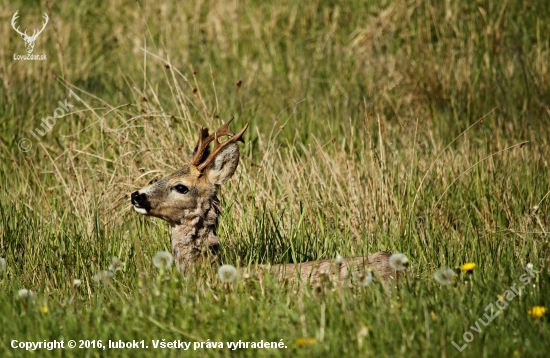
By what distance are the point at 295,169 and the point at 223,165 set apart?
3.16ft

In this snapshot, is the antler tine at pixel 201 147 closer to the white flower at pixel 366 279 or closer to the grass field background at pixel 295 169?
the grass field background at pixel 295 169

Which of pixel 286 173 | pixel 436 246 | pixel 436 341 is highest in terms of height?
pixel 286 173

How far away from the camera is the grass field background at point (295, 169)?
421 centimetres

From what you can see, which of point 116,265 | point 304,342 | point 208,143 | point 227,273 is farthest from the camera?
point 208,143

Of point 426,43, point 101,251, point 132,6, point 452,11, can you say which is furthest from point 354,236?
point 132,6

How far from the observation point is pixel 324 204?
628 centimetres

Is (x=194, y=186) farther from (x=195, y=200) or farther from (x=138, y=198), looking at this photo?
(x=138, y=198)

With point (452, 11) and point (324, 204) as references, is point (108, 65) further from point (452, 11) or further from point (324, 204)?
point (324, 204)

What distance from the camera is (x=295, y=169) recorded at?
645 centimetres

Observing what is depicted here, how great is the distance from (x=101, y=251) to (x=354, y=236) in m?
1.65

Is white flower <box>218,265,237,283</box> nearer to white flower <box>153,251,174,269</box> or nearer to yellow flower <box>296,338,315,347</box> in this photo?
white flower <box>153,251,174,269</box>

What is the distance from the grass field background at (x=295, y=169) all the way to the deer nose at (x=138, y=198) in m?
0.31

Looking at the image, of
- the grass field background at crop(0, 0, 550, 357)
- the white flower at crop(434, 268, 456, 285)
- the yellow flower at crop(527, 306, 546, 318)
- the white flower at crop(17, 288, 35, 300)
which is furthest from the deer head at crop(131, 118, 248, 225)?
the yellow flower at crop(527, 306, 546, 318)

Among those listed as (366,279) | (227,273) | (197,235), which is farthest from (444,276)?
(197,235)
